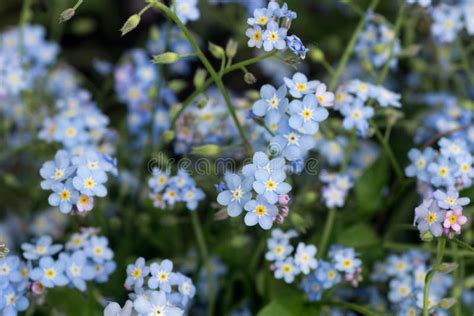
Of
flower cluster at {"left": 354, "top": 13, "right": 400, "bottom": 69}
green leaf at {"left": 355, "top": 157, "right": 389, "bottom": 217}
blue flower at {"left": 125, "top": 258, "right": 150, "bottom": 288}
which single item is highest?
flower cluster at {"left": 354, "top": 13, "right": 400, "bottom": 69}

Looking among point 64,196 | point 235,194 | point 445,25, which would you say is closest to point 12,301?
point 64,196

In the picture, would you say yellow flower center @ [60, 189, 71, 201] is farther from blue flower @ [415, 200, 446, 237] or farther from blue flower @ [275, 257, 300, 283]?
blue flower @ [415, 200, 446, 237]

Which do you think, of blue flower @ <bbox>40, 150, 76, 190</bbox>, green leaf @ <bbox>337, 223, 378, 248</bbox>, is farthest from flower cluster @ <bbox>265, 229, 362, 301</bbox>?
blue flower @ <bbox>40, 150, 76, 190</bbox>

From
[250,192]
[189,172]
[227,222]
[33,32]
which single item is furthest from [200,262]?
[33,32]

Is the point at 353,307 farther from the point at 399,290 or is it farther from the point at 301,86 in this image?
the point at 301,86

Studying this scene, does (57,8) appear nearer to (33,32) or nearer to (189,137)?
(33,32)

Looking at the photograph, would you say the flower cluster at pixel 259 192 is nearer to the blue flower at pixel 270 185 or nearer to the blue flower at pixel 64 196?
the blue flower at pixel 270 185
